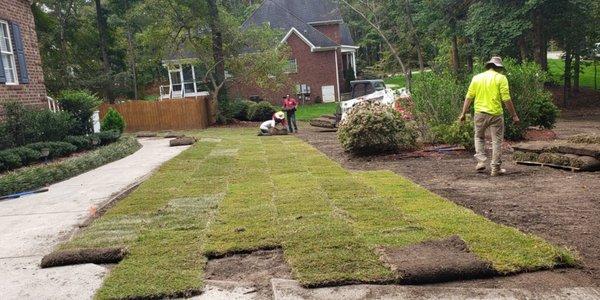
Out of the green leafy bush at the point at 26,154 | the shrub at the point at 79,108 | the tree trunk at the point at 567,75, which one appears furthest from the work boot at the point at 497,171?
the tree trunk at the point at 567,75

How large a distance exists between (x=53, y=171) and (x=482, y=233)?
8.13m

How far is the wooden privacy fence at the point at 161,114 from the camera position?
25.3 m

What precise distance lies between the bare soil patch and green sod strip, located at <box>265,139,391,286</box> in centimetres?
10

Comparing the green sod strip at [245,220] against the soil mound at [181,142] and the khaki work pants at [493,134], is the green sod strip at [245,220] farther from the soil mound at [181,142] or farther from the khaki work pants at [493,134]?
the soil mound at [181,142]

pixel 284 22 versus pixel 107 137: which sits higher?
pixel 284 22

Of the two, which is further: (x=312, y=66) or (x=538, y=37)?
(x=312, y=66)

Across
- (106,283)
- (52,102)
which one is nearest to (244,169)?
(106,283)

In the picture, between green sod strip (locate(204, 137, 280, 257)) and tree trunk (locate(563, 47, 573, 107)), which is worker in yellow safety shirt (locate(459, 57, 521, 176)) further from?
tree trunk (locate(563, 47, 573, 107))

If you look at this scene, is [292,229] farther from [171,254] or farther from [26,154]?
[26,154]

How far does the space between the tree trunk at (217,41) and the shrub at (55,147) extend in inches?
553

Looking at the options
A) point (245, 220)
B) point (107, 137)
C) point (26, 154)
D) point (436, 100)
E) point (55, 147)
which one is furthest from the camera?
point (107, 137)

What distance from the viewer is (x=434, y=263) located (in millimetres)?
3791

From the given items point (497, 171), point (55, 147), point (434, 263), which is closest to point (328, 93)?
point (55, 147)

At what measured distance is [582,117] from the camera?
22672 mm
